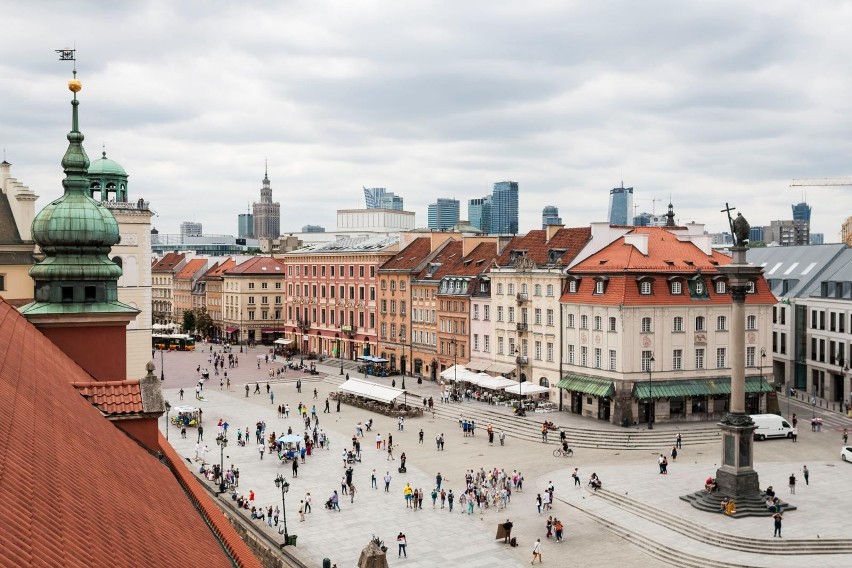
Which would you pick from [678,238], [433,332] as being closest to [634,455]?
[678,238]

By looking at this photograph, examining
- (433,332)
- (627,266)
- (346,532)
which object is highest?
(627,266)

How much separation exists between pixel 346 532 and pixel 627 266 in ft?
108

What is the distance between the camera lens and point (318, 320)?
109m

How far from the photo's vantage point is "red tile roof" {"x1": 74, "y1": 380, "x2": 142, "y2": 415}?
51.3ft

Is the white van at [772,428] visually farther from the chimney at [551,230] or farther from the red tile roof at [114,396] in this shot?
the red tile roof at [114,396]

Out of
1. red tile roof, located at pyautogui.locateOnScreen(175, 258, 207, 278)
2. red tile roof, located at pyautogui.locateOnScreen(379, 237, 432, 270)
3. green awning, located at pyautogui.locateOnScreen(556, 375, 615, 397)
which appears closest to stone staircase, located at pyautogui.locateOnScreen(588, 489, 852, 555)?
green awning, located at pyautogui.locateOnScreen(556, 375, 615, 397)

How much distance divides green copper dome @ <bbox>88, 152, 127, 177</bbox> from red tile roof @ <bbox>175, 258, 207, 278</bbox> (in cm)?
8973

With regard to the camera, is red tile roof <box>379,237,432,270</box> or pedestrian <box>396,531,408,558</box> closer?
pedestrian <box>396,531,408,558</box>

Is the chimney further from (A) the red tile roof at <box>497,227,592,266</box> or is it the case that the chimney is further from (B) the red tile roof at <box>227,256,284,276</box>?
(B) the red tile roof at <box>227,256,284,276</box>

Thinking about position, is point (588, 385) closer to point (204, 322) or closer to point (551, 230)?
point (551, 230)

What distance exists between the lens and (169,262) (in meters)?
161

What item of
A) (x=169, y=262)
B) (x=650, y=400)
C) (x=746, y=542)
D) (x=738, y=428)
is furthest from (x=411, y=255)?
(x=169, y=262)

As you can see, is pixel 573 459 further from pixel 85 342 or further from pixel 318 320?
pixel 318 320

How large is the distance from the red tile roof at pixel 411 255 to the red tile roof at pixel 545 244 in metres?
15.2
